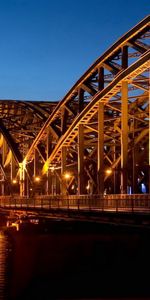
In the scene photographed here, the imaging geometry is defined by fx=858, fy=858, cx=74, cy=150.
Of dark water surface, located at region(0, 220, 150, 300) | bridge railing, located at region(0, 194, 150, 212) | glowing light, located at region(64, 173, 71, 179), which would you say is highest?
glowing light, located at region(64, 173, 71, 179)

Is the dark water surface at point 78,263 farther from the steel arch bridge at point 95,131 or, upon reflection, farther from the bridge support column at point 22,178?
the bridge support column at point 22,178

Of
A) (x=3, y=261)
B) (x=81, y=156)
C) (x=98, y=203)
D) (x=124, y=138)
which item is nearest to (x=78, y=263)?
(x=3, y=261)

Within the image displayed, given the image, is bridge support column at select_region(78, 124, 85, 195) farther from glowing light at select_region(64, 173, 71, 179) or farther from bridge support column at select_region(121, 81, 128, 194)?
bridge support column at select_region(121, 81, 128, 194)

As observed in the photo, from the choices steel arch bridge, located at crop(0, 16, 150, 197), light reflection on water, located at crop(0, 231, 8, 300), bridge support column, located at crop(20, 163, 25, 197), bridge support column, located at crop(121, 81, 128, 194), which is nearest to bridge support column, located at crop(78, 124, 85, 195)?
steel arch bridge, located at crop(0, 16, 150, 197)

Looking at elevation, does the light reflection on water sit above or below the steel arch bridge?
below

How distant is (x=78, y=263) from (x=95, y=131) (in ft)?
70.1

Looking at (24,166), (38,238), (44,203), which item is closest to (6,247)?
(38,238)

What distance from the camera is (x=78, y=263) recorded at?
52375mm

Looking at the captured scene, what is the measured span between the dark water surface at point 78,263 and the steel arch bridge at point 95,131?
15.3ft

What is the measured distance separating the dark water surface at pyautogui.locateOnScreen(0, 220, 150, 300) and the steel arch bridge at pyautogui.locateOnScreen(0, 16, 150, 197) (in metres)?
4.66

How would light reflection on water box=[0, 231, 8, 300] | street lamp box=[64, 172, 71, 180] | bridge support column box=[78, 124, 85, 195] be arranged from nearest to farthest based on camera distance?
light reflection on water box=[0, 231, 8, 300] → bridge support column box=[78, 124, 85, 195] → street lamp box=[64, 172, 71, 180]

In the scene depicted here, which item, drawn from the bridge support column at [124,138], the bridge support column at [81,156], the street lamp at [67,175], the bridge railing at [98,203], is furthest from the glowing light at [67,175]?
the bridge support column at [124,138]

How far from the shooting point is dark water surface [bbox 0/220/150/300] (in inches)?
1654

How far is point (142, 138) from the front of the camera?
76.9 meters
